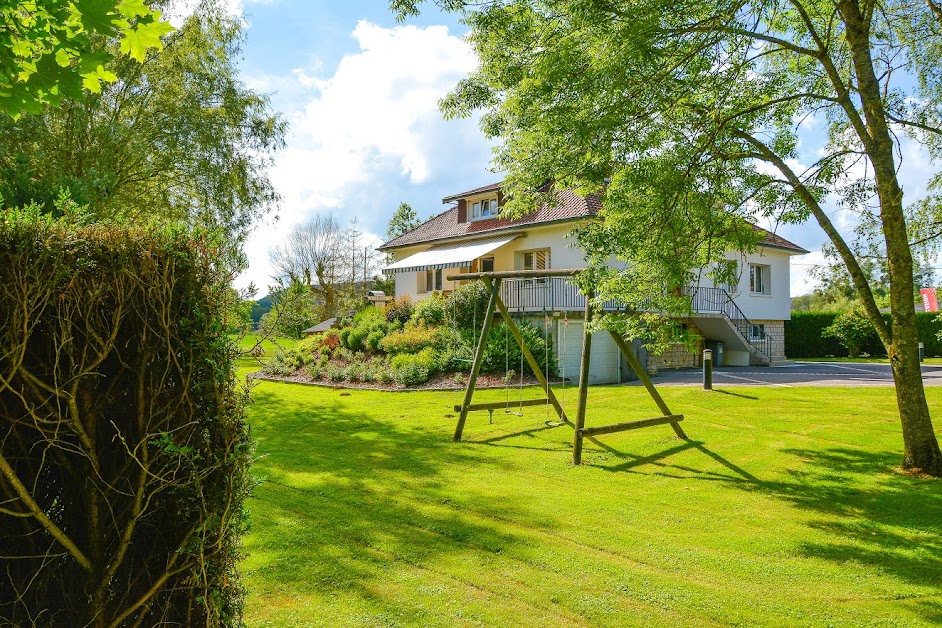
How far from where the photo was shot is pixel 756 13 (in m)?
7.30

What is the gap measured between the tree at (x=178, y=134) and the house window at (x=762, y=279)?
70.0ft

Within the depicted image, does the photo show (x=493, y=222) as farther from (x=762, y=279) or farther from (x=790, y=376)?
(x=790, y=376)

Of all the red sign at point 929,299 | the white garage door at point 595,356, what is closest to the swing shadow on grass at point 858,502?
the white garage door at point 595,356

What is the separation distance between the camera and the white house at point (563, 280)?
18844 millimetres

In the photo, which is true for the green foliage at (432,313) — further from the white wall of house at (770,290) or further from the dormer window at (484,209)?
the white wall of house at (770,290)

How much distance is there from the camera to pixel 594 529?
17.6 ft

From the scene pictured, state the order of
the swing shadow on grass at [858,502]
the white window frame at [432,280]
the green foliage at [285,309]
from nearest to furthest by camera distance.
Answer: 1. the green foliage at [285,309]
2. the swing shadow on grass at [858,502]
3. the white window frame at [432,280]

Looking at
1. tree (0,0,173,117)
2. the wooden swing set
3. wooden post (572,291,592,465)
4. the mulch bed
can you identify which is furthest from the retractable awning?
tree (0,0,173,117)

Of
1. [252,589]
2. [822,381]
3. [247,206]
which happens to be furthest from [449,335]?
[252,589]

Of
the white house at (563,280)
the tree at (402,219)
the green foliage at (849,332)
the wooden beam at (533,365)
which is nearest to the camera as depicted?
the wooden beam at (533,365)

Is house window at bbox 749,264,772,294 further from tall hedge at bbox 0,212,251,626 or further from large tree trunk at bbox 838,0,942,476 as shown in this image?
tall hedge at bbox 0,212,251,626

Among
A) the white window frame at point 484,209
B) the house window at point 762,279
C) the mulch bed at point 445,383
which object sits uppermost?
the white window frame at point 484,209

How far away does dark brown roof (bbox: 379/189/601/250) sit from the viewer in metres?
21.6

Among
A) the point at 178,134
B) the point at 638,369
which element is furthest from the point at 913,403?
the point at 178,134
